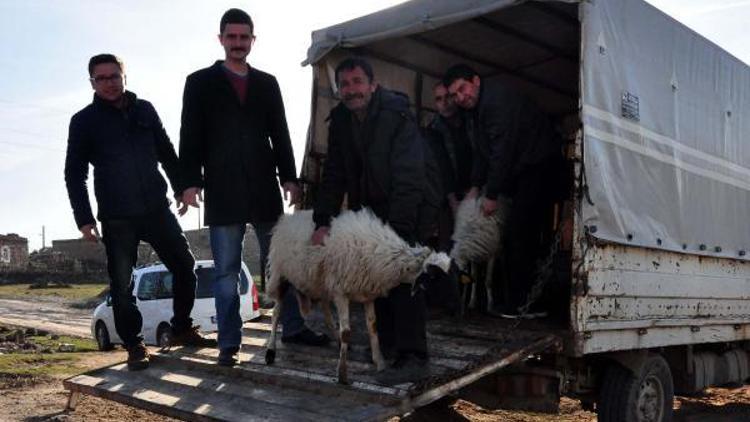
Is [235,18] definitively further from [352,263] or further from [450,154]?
[450,154]

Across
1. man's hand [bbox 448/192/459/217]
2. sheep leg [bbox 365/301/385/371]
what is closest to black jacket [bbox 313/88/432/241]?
sheep leg [bbox 365/301/385/371]

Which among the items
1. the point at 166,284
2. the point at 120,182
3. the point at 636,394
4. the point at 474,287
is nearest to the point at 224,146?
the point at 120,182

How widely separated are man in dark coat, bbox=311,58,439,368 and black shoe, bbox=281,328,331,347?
30.1 inches

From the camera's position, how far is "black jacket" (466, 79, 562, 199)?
217 inches

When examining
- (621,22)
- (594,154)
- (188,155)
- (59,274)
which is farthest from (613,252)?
(59,274)

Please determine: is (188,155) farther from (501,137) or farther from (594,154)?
(594,154)

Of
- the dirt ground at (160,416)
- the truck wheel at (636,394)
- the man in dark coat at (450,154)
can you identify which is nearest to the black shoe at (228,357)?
the dirt ground at (160,416)

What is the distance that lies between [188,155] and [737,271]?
17.9 feet

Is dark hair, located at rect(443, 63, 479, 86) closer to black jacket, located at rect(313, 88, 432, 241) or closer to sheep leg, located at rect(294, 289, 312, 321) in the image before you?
black jacket, located at rect(313, 88, 432, 241)

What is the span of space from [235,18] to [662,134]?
3.56 metres

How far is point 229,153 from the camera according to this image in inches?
188

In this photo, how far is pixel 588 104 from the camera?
4.84m

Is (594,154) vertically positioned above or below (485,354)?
above

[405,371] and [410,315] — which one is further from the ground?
[410,315]
